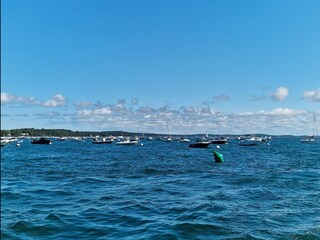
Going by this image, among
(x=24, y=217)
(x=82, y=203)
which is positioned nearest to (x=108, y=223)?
(x=24, y=217)

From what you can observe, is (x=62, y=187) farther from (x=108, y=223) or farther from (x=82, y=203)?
(x=108, y=223)

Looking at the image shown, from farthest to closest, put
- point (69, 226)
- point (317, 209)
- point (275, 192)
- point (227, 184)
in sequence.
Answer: point (227, 184)
point (275, 192)
point (317, 209)
point (69, 226)

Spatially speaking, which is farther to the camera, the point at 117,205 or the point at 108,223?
the point at 117,205

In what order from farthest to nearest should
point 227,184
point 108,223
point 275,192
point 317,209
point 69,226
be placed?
point 227,184 < point 275,192 < point 317,209 < point 108,223 < point 69,226

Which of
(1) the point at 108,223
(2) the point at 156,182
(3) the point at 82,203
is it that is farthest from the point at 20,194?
(2) the point at 156,182

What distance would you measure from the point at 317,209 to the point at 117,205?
35.7 ft

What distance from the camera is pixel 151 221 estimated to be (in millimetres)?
18125

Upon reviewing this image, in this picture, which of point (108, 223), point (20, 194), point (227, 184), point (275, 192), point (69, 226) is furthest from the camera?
point (227, 184)

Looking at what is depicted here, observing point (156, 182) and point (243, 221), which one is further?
→ point (156, 182)

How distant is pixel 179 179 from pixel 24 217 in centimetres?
2117

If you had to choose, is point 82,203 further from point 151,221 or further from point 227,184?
point 227,184

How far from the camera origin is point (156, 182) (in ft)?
112

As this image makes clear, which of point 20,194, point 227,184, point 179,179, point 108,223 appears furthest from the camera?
point 179,179

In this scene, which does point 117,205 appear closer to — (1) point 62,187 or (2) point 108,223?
(2) point 108,223
